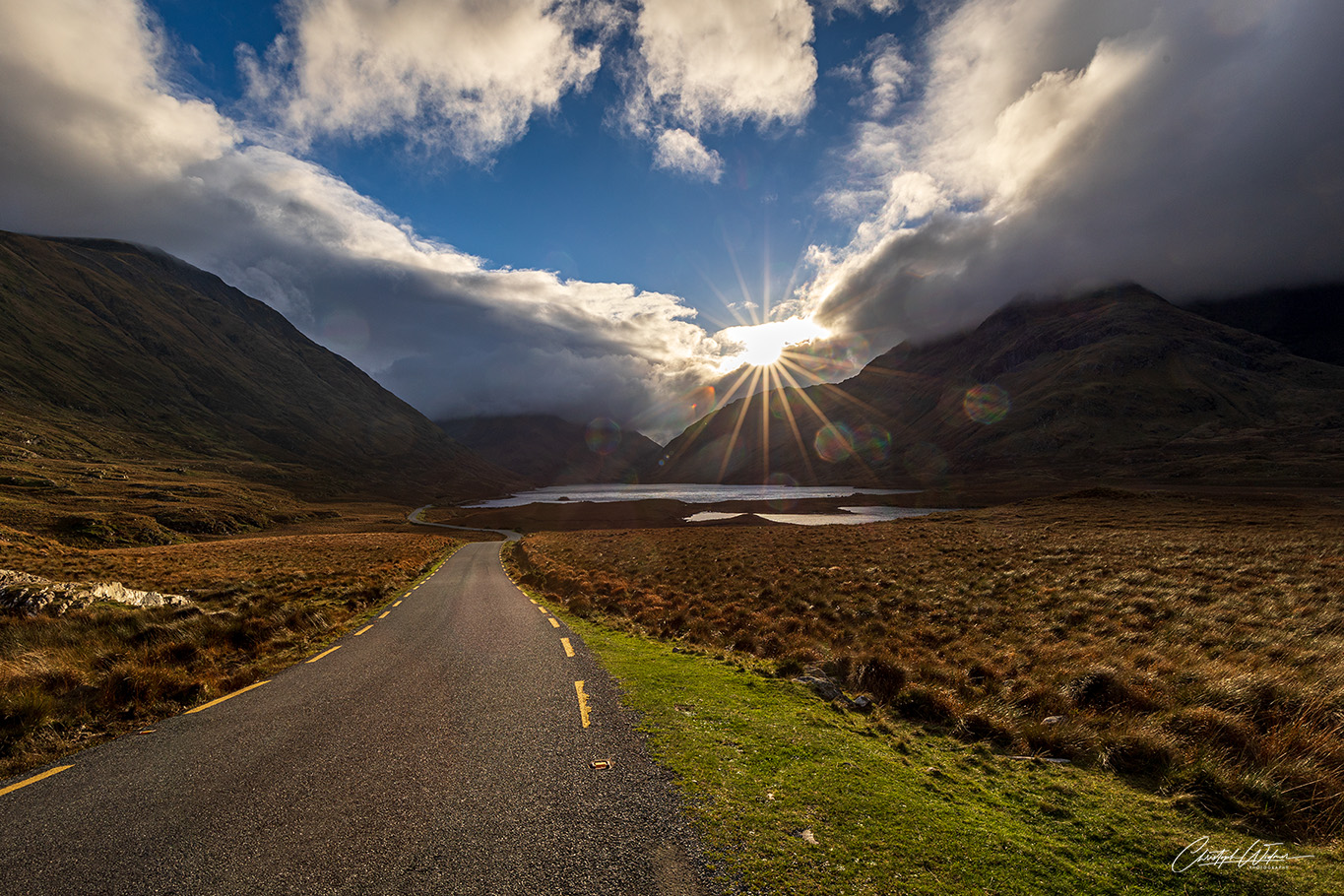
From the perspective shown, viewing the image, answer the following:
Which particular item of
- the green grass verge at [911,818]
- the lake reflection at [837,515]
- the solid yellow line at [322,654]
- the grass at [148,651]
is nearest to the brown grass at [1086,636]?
the green grass verge at [911,818]

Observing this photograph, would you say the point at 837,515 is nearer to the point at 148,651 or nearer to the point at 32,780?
the point at 148,651

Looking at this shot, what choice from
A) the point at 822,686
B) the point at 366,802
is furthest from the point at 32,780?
the point at 822,686

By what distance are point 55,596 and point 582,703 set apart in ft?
51.0

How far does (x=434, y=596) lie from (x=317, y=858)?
17.9 m

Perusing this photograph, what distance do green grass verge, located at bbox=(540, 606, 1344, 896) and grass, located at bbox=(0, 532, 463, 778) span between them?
A: 786 cm

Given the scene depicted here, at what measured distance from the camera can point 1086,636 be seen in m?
12.2

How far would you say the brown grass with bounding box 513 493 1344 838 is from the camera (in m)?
6.39

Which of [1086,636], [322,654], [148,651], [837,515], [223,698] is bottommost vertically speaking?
[837,515]

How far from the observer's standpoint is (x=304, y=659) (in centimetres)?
1138

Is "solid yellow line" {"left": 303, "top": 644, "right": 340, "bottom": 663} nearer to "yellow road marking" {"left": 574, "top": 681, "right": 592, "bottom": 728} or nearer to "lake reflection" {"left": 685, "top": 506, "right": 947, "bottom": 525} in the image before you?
"yellow road marking" {"left": 574, "top": 681, "right": 592, "bottom": 728}

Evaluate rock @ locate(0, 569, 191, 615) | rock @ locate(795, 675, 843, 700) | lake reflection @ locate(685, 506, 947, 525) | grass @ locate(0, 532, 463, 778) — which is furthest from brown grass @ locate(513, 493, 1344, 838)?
lake reflection @ locate(685, 506, 947, 525)

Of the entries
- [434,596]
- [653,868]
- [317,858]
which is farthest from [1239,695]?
[434,596]

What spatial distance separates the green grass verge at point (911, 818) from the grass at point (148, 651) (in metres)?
7.86

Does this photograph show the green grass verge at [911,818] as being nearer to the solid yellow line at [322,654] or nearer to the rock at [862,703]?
the rock at [862,703]
